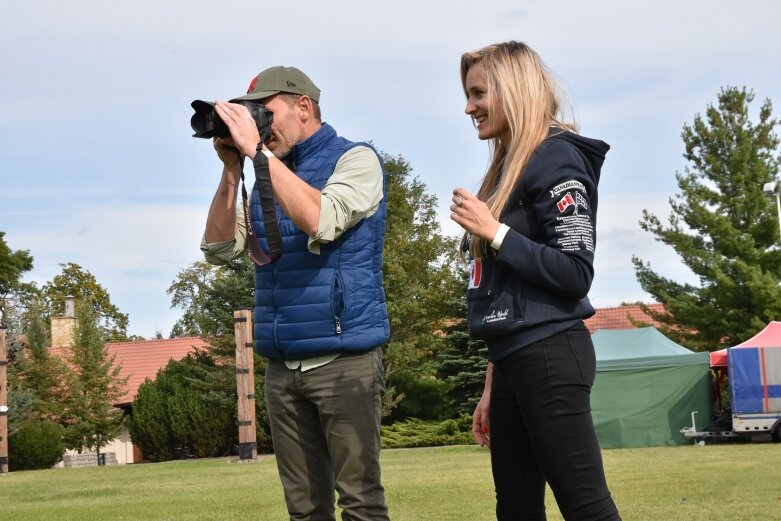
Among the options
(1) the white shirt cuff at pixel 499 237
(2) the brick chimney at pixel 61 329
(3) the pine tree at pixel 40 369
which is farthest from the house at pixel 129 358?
(1) the white shirt cuff at pixel 499 237

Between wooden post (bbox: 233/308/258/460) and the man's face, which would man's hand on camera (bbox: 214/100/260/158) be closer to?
the man's face

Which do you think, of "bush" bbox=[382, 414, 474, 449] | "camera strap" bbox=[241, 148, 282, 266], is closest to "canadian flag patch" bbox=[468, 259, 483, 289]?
"camera strap" bbox=[241, 148, 282, 266]

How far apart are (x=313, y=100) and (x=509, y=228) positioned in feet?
3.93

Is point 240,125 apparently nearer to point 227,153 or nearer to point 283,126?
point 283,126

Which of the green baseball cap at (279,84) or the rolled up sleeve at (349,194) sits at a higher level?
the green baseball cap at (279,84)

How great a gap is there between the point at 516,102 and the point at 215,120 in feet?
3.75

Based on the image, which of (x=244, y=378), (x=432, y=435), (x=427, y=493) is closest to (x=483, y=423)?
(x=427, y=493)

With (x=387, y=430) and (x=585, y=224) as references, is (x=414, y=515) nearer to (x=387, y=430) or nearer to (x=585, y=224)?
(x=585, y=224)

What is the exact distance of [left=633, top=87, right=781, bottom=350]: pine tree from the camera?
32844 mm

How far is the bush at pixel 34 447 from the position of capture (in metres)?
28.7

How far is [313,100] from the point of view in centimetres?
395

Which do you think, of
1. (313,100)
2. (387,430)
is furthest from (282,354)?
(387,430)

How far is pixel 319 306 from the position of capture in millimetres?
3707

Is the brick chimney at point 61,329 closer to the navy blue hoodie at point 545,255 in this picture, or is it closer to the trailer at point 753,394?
the trailer at point 753,394
